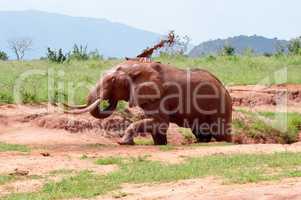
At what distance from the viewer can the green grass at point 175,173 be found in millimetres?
6930

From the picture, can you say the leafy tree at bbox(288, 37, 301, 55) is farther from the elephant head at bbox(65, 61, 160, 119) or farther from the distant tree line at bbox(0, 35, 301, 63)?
the elephant head at bbox(65, 61, 160, 119)

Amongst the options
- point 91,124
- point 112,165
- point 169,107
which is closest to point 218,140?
point 169,107

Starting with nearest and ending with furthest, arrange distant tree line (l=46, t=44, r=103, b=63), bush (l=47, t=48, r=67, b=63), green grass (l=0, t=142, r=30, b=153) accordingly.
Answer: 1. green grass (l=0, t=142, r=30, b=153)
2. bush (l=47, t=48, r=67, b=63)
3. distant tree line (l=46, t=44, r=103, b=63)

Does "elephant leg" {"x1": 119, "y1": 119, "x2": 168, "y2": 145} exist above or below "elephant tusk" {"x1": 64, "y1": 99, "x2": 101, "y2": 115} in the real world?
below

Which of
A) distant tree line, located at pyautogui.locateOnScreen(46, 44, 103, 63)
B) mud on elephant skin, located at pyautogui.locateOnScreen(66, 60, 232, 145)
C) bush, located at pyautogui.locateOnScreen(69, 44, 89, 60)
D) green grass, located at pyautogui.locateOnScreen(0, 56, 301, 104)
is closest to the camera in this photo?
mud on elephant skin, located at pyautogui.locateOnScreen(66, 60, 232, 145)

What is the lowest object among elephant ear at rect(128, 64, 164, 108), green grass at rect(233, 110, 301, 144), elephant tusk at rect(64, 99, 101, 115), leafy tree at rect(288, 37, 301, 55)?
green grass at rect(233, 110, 301, 144)

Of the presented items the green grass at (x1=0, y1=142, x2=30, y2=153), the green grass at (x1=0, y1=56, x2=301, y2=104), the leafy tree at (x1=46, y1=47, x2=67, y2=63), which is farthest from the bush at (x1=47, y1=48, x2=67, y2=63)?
the green grass at (x1=0, y1=142, x2=30, y2=153)

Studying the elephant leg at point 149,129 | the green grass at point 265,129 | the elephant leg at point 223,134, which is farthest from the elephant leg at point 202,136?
the green grass at point 265,129

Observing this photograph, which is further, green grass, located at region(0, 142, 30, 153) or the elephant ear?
the elephant ear

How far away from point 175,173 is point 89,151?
2657mm

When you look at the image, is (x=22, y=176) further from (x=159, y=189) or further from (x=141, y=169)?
(x=159, y=189)

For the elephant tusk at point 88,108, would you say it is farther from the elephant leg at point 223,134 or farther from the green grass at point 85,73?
the green grass at point 85,73

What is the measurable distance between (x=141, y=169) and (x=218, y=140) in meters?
4.92

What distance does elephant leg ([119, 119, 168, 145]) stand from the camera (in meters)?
11.4
